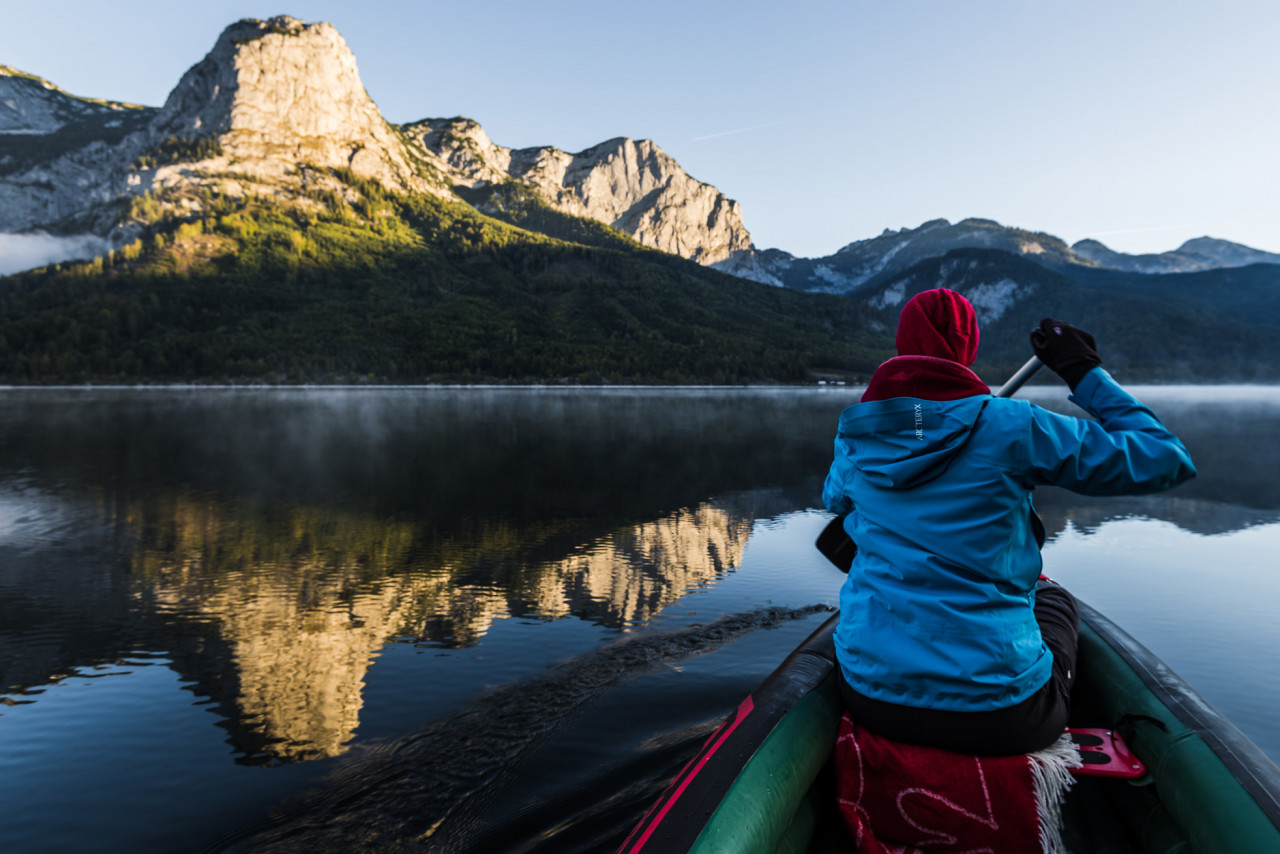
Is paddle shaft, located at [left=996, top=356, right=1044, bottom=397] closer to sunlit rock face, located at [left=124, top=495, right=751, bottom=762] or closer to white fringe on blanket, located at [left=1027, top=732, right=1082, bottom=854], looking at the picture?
white fringe on blanket, located at [left=1027, top=732, right=1082, bottom=854]

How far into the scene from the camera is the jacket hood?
8.08ft

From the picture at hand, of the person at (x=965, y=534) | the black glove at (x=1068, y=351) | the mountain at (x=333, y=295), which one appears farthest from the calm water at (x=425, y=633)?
the mountain at (x=333, y=295)

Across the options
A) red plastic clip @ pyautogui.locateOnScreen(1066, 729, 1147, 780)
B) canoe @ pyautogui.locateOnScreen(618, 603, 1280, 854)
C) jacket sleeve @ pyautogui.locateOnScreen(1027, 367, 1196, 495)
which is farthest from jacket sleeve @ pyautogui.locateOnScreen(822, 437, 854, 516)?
red plastic clip @ pyautogui.locateOnScreen(1066, 729, 1147, 780)

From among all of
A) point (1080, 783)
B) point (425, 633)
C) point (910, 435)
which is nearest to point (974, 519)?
point (910, 435)

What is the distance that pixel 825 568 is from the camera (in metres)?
10.4

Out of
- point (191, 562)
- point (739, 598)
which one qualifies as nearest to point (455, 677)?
point (739, 598)

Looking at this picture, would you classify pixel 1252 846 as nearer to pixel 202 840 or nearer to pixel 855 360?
pixel 202 840

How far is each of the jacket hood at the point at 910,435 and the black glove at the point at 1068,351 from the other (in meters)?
0.66

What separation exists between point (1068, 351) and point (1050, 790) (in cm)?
192

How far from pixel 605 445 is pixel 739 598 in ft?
61.3

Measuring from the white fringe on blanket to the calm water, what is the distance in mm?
2472

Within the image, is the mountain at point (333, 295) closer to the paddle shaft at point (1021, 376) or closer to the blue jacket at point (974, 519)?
the paddle shaft at point (1021, 376)

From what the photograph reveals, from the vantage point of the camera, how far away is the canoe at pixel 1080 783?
8.21 feet

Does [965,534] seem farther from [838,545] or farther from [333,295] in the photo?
[333,295]
